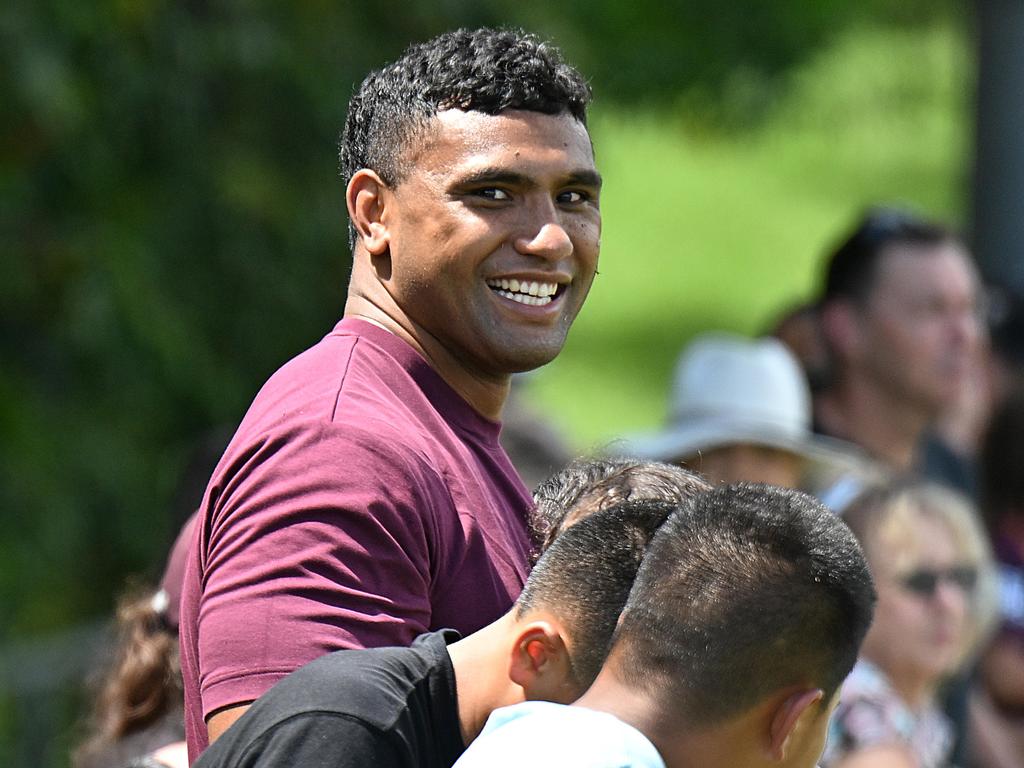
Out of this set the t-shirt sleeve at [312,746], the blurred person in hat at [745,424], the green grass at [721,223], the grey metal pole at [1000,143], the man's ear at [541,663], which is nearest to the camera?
the t-shirt sleeve at [312,746]

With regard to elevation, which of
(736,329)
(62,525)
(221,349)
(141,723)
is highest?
(141,723)

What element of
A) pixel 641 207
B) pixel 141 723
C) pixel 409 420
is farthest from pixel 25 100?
pixel 641 207

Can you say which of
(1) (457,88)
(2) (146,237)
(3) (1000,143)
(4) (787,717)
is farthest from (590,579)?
(3) (1000,143)

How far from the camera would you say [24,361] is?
17.8ft

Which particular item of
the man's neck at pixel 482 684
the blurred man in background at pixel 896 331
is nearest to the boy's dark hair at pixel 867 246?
the blurred man in background at pixel 896 331

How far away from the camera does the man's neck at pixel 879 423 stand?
478 centimetres

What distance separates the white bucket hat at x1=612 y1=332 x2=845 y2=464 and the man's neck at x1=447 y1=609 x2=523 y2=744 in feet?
8.48

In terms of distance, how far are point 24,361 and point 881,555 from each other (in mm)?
2916

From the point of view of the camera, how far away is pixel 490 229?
1860mm

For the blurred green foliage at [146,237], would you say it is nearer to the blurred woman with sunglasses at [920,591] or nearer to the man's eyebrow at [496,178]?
the blurred woman with sunglasses at [920,591]

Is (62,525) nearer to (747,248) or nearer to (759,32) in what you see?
(759,32)

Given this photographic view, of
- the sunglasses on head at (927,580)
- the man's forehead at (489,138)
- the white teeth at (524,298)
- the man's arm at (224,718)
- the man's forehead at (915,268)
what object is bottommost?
the sunglasses on head at (927,580)

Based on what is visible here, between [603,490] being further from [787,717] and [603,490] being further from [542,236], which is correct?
[787,717]

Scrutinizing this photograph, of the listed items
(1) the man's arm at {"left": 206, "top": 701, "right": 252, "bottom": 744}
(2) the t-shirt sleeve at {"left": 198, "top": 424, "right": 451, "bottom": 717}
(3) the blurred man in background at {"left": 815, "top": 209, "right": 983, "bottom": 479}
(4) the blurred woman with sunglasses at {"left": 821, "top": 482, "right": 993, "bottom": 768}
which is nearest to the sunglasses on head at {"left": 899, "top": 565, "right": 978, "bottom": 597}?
(4) the blurred woman with sunglasses at {"left": 821, "top": 482, "right": 993, "bottom": 768}
